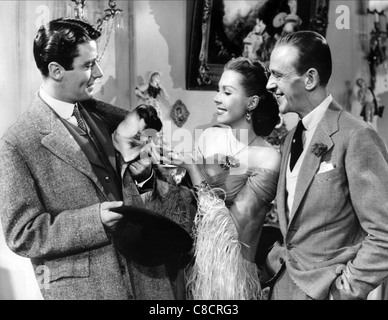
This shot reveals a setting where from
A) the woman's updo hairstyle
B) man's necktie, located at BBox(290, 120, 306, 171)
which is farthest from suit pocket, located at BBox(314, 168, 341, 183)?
the woman's updo hairstyle

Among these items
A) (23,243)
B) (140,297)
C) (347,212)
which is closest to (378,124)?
(347,212)

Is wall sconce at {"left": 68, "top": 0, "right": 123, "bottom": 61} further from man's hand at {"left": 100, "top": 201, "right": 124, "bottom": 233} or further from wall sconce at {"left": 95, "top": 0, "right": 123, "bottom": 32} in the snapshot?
man's hand at {"left": 100, "top": 201, "right": 124, "bottom": 233}

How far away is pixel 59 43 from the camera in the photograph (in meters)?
2.31

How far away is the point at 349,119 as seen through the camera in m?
2.32

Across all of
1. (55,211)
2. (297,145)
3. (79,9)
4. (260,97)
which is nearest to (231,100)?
(260,97)

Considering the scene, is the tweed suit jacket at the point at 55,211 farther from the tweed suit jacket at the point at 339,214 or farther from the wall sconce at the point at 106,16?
the tweed suit jacket at the point at 339,214

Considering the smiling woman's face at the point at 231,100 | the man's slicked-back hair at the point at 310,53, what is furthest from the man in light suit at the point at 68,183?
the man's slicked-back hair at the point at 310,53

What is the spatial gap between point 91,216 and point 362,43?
147 cm

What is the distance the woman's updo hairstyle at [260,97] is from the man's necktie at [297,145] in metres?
0.09

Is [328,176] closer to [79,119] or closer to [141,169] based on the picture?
[141,169]

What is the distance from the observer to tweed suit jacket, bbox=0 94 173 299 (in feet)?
7.25

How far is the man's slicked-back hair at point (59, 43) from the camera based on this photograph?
7.56ft

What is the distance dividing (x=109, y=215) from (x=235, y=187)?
53 centimetres

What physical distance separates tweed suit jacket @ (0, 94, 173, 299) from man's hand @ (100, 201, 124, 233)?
2 cm
